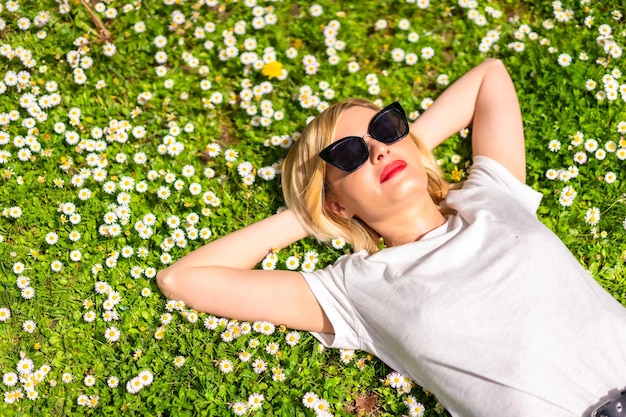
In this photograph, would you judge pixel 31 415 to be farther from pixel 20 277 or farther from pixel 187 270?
pixel 187 270

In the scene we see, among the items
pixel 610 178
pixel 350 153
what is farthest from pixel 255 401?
pixel 610 178

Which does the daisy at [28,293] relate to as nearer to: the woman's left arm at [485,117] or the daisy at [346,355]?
the daisy at [346,355]

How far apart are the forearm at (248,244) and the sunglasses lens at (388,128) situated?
805mm

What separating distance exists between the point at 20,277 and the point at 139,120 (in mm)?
1373

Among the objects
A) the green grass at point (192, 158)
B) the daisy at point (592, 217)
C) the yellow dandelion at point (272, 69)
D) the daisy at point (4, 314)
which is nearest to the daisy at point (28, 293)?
the green grass at point (192, 158)

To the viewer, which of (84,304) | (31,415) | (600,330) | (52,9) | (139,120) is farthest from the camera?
(52,9)

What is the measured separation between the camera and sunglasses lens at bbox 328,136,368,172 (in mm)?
3523

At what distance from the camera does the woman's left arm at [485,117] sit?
4012 millimetres

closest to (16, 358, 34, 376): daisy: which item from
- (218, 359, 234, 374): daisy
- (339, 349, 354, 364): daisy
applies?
(218, 359, 234, 374): daisy

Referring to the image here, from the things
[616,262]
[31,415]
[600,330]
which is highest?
[600,330]

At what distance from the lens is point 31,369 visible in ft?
12.9

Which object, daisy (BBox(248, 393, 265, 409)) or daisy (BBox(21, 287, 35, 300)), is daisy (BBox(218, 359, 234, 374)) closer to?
daisy (BBox(248, 393, 265, 409))

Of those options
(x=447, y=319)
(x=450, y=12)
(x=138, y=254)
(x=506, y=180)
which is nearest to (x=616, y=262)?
(x=506, y=180)

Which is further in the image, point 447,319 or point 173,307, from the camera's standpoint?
point 173,307
